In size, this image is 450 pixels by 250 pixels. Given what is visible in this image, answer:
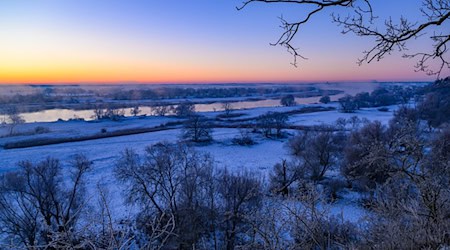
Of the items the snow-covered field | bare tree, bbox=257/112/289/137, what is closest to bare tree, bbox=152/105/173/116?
the snow-covered field

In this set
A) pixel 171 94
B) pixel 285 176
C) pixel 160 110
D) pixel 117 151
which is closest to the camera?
pixel 285 176

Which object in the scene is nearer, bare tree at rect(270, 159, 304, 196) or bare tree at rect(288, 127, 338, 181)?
bare tree at rect(270, 159, 304, 196)

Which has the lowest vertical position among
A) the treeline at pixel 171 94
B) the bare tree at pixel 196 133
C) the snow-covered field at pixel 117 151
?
the snow-covered field at pixel 117 151

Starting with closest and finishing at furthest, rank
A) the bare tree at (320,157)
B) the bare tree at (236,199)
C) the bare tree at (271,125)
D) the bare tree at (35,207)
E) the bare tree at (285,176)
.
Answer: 1. the bare tree at (35,207)
2. the bare tree at (236,199)
3. the bare tree at (285,176)
4. the bare tree at (320,157)
5. the bare tree at (271,125)

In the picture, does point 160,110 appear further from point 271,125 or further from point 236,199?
point 236,199

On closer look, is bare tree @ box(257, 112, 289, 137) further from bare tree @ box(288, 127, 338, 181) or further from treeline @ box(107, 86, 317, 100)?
treeline @ box(107, 86, 317, 100)

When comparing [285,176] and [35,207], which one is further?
[285,176]

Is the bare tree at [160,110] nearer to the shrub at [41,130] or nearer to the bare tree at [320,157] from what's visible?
the shrub at [41,130]

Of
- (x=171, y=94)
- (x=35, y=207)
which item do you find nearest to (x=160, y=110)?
(x=171, y=94)

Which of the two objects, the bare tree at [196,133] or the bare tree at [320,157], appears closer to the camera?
the bare tree at [320,157]

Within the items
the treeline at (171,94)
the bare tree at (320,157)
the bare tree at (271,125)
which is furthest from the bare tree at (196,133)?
the treeline at (171,94)

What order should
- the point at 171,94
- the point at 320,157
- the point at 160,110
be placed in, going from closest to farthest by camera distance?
the point at 320,157 → the point at 160,110 → the point at 171,94

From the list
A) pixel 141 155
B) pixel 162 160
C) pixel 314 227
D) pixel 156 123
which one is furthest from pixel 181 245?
pixel 156 123

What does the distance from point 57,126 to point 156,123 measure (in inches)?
616
